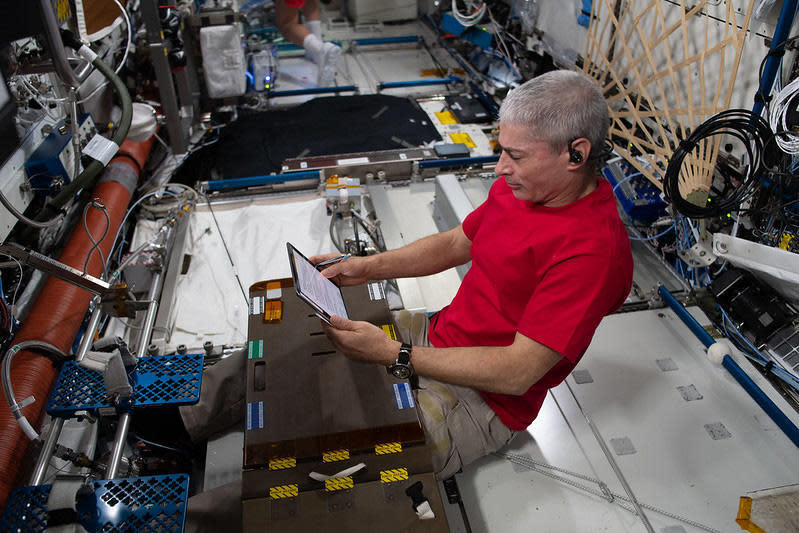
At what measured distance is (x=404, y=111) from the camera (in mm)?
4812

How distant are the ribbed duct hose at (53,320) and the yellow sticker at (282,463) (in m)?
0.90

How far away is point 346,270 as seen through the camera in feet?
6.84

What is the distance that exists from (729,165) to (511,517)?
6.75 ft

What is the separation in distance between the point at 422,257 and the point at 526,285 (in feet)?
1.90

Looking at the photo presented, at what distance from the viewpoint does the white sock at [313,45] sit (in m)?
5.42

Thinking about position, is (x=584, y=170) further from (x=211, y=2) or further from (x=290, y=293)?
(x=211, y=2)

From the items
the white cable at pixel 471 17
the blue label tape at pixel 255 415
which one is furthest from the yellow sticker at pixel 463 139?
the blue label tape at pixel 255 415

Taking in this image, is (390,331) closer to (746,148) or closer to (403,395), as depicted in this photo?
(403,395)

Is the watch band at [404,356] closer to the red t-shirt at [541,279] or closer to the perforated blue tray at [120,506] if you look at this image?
the red t-shirt at [541,279]

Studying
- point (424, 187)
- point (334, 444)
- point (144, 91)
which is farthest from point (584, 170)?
point (144, 91)

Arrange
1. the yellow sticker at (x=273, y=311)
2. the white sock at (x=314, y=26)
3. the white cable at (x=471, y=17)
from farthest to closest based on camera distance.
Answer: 1. the white sock at (x=314, y=26)
2. the white cable at (x=471, y=17)
3. the yellow sticker at (x=273, y=311)

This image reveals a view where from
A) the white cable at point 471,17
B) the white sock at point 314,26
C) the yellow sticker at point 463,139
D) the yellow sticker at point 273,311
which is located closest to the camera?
the yellow sticker at point 273,311

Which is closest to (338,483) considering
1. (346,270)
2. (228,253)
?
(346,270)

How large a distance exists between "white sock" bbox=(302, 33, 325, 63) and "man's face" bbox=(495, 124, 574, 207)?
4330 mm
